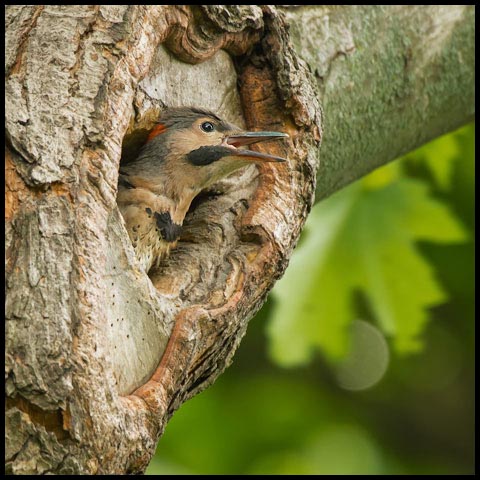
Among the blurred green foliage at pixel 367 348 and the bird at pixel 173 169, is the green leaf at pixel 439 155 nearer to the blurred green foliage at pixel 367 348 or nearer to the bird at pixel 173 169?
the blurred green foliage at pixel 367 348

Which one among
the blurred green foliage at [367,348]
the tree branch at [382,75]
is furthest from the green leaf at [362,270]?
the tree branch at [382,75]

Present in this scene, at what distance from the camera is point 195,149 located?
4180 millimetres

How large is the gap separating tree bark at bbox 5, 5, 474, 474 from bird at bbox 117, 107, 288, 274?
0.07m

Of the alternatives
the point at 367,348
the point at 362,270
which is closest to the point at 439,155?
the point at 362,270

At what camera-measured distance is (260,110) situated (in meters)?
4.18

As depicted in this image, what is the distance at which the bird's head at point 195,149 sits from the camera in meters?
4.03

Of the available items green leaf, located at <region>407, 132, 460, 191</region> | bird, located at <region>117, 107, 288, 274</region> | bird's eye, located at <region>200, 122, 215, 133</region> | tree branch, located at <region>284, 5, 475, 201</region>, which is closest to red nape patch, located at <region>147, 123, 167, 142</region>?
bird, located at <region>117, 107, 288, 274</region>

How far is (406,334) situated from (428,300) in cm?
22

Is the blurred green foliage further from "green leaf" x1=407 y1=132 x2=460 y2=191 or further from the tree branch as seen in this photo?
the tree branch

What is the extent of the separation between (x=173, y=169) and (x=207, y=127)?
0.24m

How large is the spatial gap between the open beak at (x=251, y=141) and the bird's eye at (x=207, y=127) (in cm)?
7

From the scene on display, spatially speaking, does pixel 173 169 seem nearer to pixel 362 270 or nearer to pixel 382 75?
pixel 382 75

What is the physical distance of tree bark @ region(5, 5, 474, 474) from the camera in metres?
2.90

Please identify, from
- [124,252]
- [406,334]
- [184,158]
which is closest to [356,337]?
[406,334]
